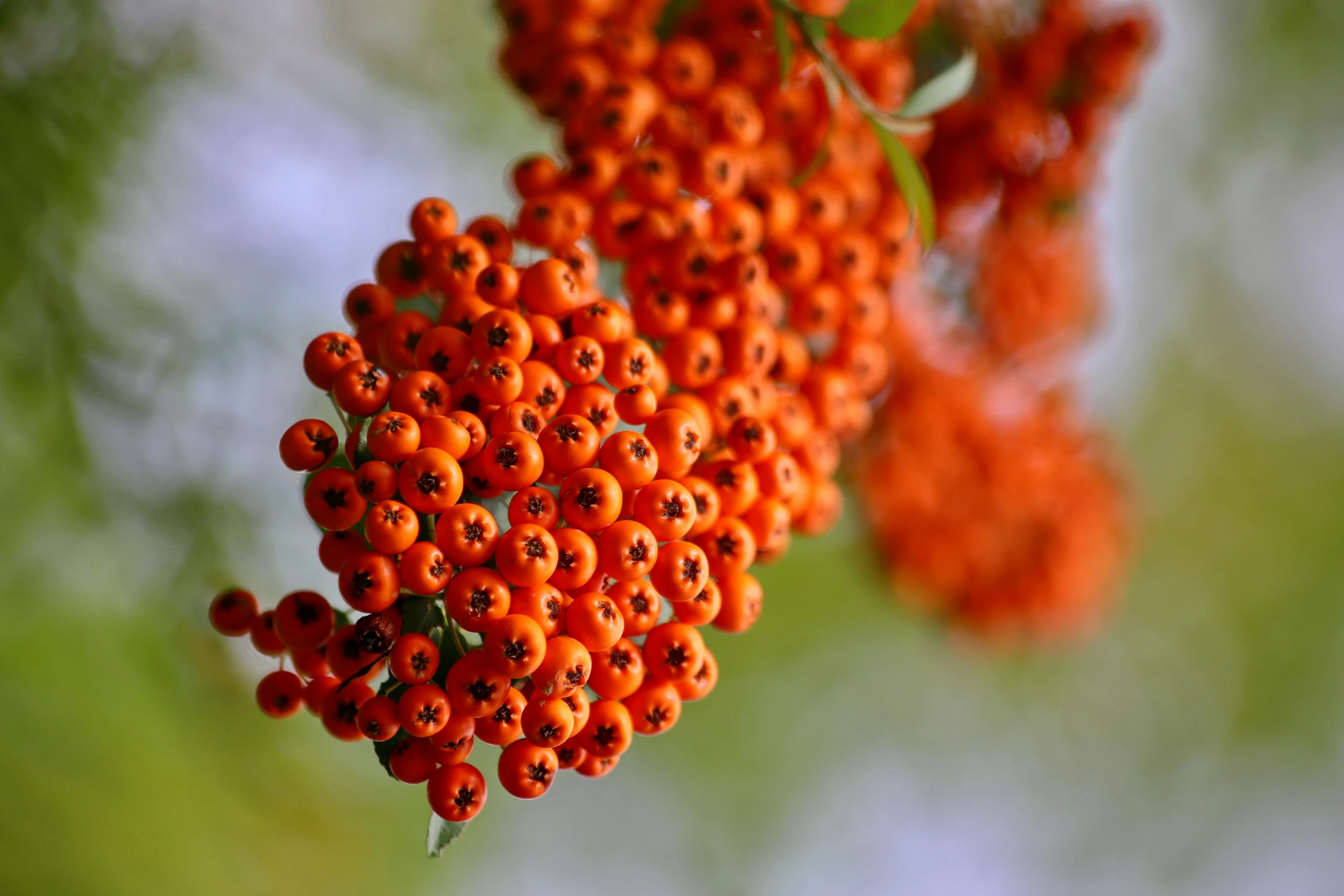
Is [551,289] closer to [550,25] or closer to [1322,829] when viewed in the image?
[550,25]

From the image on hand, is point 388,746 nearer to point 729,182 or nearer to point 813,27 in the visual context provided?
point 729,182

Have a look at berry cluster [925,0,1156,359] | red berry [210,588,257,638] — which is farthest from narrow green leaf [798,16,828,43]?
red berry [210,588,257,638]

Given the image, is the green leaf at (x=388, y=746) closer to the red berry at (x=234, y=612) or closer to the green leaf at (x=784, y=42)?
the red berry at (x=234, y=612)

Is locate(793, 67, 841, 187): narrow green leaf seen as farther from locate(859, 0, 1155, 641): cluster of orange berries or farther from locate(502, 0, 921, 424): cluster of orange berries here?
locate(859, 0, 1155, 641): cluster of orange berries

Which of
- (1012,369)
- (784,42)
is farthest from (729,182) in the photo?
(1012,369)

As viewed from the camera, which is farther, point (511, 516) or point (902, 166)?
point (902, 166)

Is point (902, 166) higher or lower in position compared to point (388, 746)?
higher

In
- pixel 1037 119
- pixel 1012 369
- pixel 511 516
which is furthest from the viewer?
pixel 1012 369
